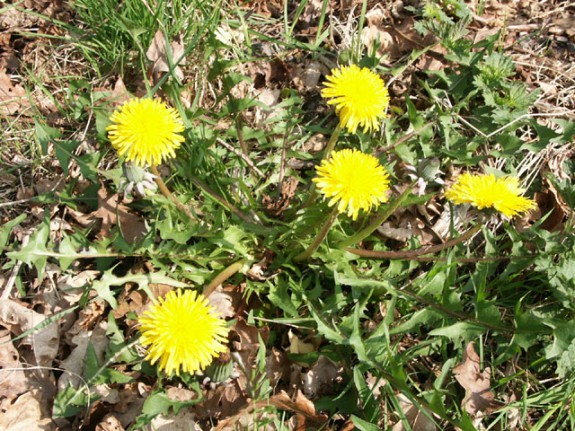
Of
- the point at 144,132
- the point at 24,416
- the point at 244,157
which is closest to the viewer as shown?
the point at 144,132

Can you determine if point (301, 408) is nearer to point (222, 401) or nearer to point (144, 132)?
point (222, 401)

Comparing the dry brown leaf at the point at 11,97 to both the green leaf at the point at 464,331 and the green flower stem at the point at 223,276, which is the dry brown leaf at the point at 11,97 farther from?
the green leaf at the point at 464,331

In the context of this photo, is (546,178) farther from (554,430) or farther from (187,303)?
(187,303)

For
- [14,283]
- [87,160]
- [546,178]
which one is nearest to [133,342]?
[14,283]

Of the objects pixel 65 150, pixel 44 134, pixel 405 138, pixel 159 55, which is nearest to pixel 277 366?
pixel 405 138

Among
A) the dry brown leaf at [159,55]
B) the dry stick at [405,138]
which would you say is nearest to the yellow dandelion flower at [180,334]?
the dry stick at [405,138]

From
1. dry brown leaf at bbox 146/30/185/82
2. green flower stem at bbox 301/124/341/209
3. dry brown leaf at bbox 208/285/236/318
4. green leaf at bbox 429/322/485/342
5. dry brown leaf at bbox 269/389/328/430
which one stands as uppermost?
dry brown leaf at bbox 146/30/185/82

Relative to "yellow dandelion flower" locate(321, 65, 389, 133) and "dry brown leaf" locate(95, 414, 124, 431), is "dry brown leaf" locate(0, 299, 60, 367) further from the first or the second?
"yellow dandelion flower" locate(321, 65, 389, 133)

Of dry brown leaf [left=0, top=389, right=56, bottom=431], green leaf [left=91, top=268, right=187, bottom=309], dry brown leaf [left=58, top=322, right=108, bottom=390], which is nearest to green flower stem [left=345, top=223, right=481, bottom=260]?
green leaf [left=91, top=268, right=187, bottom=309]
